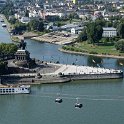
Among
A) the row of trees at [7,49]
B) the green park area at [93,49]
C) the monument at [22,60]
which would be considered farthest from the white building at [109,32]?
the monument at [22,60]

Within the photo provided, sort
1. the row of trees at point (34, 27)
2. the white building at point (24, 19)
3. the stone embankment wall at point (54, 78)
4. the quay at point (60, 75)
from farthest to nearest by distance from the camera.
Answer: the white building at point (24, 19) → the row of trees at point (34, 27) → the quay at point (60, 75) → the stone embankment wall at point (54, 78)

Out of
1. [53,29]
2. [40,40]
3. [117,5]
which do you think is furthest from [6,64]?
[117,5]

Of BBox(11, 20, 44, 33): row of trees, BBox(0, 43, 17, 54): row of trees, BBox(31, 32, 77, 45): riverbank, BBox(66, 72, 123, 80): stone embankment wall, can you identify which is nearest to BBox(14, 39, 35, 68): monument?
BBox(66, 72, 123, 80): stone embankment wall

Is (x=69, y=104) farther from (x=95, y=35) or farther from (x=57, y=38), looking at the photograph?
(x=57, y=38)

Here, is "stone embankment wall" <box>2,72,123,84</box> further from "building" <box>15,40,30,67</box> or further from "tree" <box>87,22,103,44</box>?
"tree" <box>87,22,103,44</box>

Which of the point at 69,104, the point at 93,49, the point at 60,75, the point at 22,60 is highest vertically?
the point at 22,60

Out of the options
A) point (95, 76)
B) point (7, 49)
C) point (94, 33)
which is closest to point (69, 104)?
point (95, 76)

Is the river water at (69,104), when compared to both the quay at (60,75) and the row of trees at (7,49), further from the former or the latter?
the row of trees at (7,49)

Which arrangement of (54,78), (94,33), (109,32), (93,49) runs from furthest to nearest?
(109,32) → (94,33) → (93,49) → (54,78)
